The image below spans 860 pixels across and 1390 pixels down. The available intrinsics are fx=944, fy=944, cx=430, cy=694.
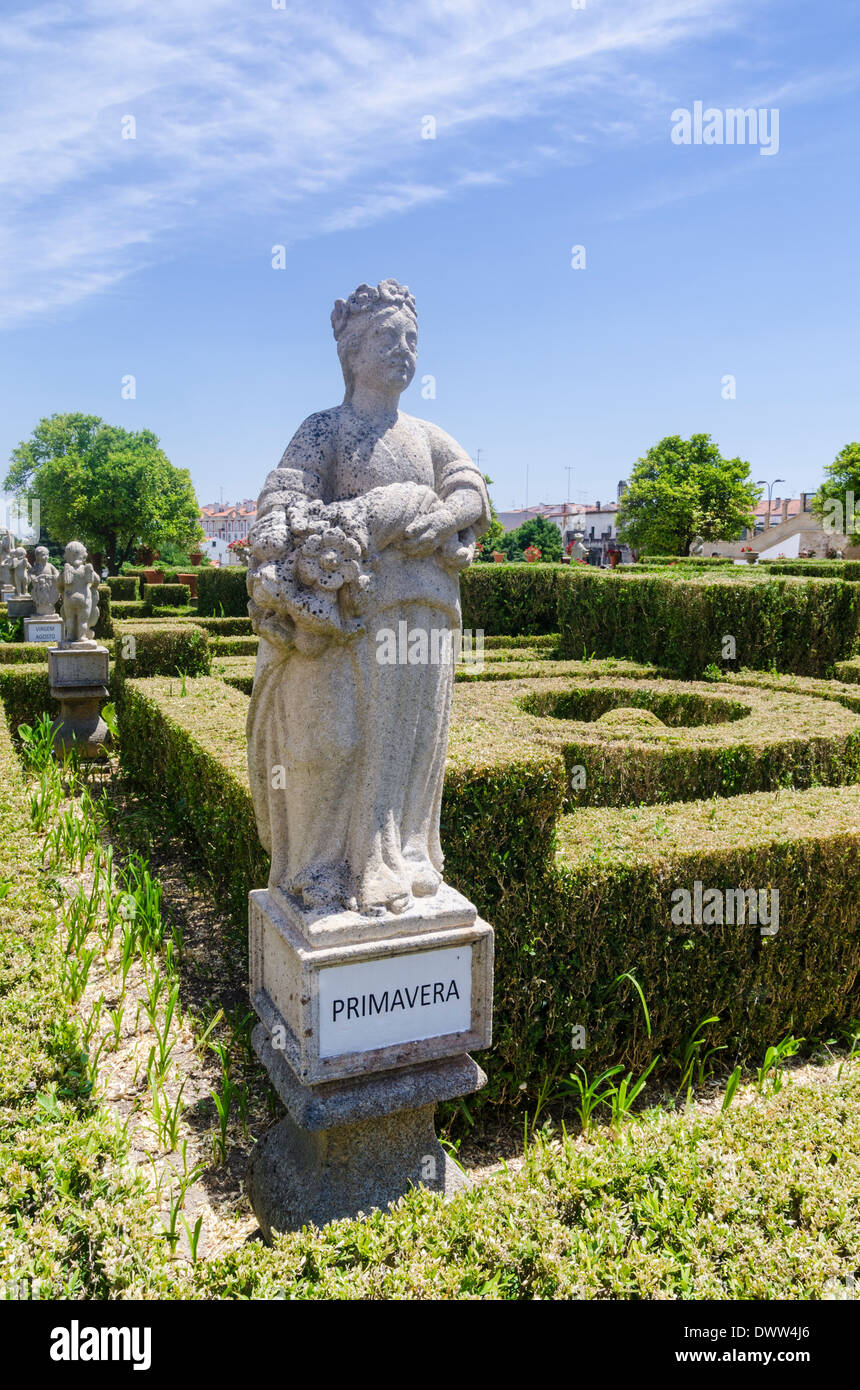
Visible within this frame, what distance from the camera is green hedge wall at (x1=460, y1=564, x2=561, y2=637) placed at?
1692 centimetres

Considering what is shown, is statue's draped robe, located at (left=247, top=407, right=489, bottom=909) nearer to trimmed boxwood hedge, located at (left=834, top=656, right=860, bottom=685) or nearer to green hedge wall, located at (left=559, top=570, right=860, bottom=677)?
trimmed boxwood hedge, located at (left=834, top=656, right=860, bottom=685)

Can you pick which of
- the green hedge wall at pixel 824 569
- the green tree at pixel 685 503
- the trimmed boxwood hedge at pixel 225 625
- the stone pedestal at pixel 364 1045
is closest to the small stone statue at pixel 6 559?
the trimmed boxwood hedge at pixel 225 625

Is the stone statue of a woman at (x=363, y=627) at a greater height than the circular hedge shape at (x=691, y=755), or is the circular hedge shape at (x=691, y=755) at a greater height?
the stone statue of a woman at (x=363, y=627)

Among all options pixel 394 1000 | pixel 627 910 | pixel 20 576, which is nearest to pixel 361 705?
pixel 394 1000

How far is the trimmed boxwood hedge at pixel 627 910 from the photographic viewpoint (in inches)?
161

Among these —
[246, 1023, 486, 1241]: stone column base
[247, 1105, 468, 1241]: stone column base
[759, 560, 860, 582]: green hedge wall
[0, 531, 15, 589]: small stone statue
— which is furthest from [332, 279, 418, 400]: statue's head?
[0, 531, 15, 589]: small stone statue

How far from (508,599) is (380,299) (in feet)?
46.1

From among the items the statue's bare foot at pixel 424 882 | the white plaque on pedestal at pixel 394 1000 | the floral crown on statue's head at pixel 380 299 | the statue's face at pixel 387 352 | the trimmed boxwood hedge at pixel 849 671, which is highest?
the floral crown on statue's head at pixel 380 299

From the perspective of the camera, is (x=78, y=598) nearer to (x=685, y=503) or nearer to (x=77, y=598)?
(x=77, y=598)

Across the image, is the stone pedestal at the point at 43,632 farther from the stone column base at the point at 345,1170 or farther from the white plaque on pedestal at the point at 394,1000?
the white plaque on pedestal at the point at 394,1000

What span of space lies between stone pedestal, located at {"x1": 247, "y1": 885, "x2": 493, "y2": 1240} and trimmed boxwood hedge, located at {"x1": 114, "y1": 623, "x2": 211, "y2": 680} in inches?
286

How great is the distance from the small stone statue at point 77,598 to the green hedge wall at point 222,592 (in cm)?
1098

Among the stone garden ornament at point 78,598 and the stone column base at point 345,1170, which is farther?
the stone garden ornament at point 78,598

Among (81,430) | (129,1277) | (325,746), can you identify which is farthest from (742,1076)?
(81,430)
